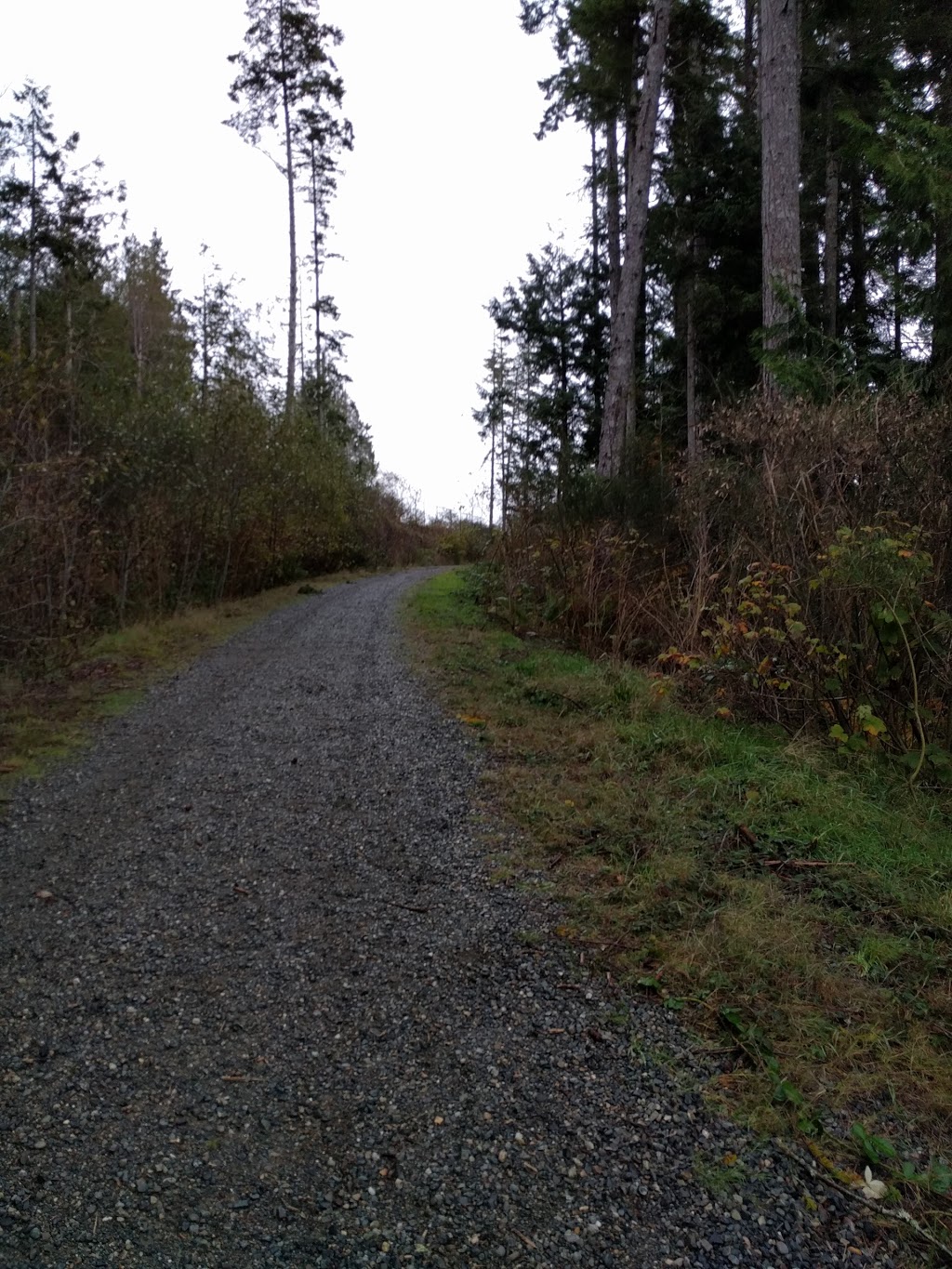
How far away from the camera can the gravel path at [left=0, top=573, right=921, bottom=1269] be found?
2209 mm

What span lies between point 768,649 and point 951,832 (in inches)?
76.1

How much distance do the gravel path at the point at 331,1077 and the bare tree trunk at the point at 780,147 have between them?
8517 mm

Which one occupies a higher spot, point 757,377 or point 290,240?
point 290,240

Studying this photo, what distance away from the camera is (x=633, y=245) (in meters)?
14.7

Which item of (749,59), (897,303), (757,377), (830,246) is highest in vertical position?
(749,59)

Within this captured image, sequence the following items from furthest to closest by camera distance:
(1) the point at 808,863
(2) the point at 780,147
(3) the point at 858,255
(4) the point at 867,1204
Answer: (3) the point at 858,255
(2) the point at 780,147
(1) the point at 808,863
(4) the point at 867,1204

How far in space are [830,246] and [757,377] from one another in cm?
296

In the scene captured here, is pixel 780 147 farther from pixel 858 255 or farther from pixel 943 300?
pixel 858 255

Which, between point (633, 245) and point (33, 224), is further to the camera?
point (33, 224)

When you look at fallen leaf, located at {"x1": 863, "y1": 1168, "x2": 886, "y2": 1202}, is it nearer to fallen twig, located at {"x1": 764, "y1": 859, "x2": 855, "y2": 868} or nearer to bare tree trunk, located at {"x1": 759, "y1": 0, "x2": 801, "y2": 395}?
fallen twig, located at {"x1": 764, "y1": 859, "x2": 855, "y2": 868}

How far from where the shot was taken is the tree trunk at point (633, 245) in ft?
46.9

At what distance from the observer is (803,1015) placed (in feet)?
10.3

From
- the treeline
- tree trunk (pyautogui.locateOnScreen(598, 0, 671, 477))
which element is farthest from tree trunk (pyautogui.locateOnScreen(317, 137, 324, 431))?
tree trunk (pyautogui.locateOnScreen(598, 0, 671, 477))

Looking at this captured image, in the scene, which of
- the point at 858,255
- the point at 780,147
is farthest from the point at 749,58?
the point at 780,147
